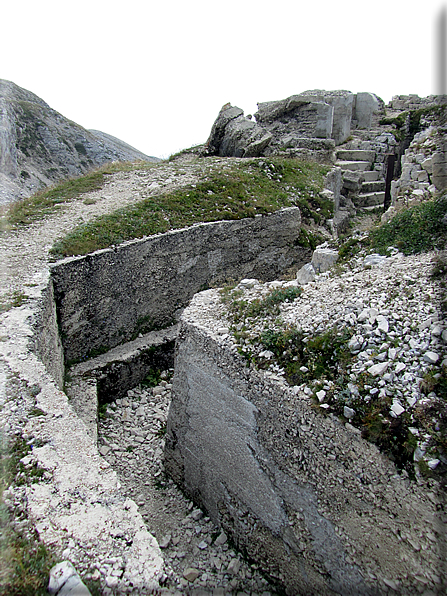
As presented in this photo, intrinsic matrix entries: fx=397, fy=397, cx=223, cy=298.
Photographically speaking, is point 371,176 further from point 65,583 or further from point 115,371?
point 65,583

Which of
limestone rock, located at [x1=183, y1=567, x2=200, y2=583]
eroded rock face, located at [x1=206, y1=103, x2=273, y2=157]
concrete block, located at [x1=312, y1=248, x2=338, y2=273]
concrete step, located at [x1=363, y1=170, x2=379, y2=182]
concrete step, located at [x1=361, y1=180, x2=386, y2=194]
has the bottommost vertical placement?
limestone rock, located at [x1=183, y1=567, x2=200, y2=583]

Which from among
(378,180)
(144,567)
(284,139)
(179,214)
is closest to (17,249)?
(179,214)

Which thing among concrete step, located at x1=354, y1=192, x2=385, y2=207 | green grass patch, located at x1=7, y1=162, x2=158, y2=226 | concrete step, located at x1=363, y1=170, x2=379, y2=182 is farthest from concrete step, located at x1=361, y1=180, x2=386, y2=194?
green grass patch, located at x1=7, y1=162, x2=158, y2=226

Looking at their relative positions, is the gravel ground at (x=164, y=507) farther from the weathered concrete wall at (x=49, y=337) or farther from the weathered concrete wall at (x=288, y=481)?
the weathered concrete wall at (x=49, y=337)

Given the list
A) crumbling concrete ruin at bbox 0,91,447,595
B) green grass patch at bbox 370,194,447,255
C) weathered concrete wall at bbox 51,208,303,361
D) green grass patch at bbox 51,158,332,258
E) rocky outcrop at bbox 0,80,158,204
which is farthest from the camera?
rocky outcrop at bbox 0,80,158,204

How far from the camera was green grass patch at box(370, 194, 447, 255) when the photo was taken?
5.88 meters

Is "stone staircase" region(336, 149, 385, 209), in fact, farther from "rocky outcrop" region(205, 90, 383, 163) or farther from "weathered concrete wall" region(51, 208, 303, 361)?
"weathered concrete wall" region(51, 208, 303, 361)

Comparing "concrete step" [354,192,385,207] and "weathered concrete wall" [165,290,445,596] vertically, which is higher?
"concrete step" [354,192,385,207]

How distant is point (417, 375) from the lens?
3.96 m

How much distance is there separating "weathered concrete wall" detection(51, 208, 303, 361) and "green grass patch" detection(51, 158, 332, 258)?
1.24 feet

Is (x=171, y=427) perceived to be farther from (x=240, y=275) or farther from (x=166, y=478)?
(x=240, y=275)

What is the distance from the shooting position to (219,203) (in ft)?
39.4

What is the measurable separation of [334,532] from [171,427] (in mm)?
3191

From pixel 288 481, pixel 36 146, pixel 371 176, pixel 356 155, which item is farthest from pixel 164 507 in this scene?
pixel 36 146
